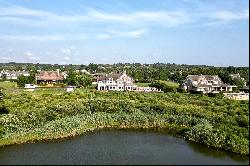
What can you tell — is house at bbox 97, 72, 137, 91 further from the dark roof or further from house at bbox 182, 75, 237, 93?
the dark roof

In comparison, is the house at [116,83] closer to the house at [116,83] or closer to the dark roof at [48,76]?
the house at [116,83]

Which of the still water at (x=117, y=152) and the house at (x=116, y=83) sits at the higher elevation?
the house at (x=116, y=83)

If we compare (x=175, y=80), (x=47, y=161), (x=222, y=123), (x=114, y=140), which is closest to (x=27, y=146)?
(x=47, y=161)

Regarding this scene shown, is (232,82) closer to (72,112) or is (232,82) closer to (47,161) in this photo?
(72,112)

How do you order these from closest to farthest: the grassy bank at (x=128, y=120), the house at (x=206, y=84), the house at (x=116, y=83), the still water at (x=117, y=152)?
1. the still water at (x=117, y=152)
2. the grassy bank at (x=128, y=120)
3. the house at (x=206, y=84)
4. the house at (x=116, y=83)

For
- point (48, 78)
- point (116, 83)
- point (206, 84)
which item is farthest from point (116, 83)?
point (48, 78)

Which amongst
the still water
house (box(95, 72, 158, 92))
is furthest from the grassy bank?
house (box(95, 72, 158, 92))

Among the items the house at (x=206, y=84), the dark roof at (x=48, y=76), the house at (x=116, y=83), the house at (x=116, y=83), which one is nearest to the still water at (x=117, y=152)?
the house at (x=206, y=84)

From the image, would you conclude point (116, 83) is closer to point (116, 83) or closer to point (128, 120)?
point (116, 83)
